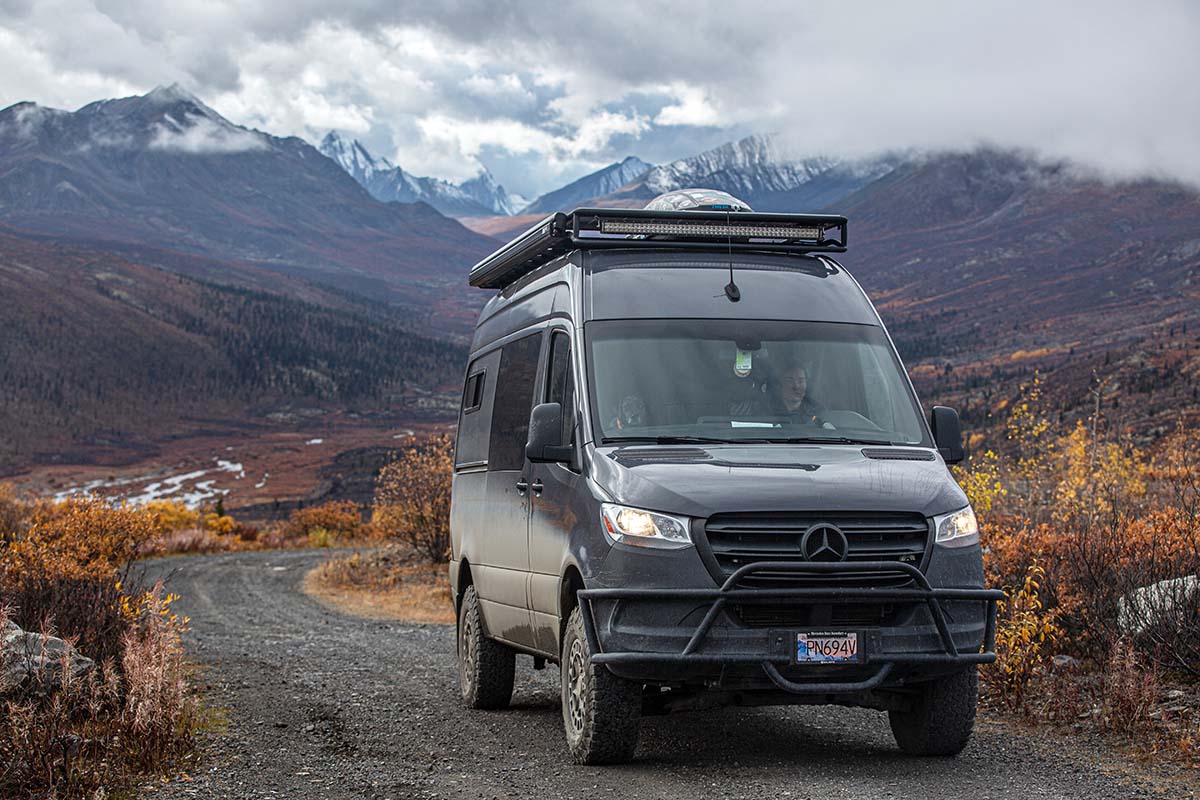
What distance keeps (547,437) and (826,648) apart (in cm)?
188

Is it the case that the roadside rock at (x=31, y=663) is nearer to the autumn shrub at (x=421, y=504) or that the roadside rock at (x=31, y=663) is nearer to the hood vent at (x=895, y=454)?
the hood vent at (x=895, y=454)

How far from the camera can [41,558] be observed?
440 inches

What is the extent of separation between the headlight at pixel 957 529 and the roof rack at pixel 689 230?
237 cm

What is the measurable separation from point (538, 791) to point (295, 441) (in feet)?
554

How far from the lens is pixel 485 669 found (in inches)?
375

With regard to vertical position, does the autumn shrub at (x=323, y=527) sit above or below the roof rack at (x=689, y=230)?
below

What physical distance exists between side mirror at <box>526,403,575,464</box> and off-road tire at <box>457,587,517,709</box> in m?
2.59

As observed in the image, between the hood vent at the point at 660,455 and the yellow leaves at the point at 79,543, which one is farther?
the yellow leaves at the point at 79,543

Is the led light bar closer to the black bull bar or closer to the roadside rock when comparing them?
the black bull bar

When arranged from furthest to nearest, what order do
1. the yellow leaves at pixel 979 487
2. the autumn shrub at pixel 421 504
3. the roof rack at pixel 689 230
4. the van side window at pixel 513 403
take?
the autumn shrub at pixel 421 504 → the yellow leaves at pixel 979 487 → the van side window at pixel 513 403 → the roof rack at pixel 689 230

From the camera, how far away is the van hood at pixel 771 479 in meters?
6.38

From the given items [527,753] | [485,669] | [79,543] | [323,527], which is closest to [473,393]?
[485,669]

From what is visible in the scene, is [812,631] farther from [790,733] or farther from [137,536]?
[137,536]

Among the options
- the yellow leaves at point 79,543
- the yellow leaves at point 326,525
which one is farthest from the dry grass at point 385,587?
the yellow leaves at point 326,525
